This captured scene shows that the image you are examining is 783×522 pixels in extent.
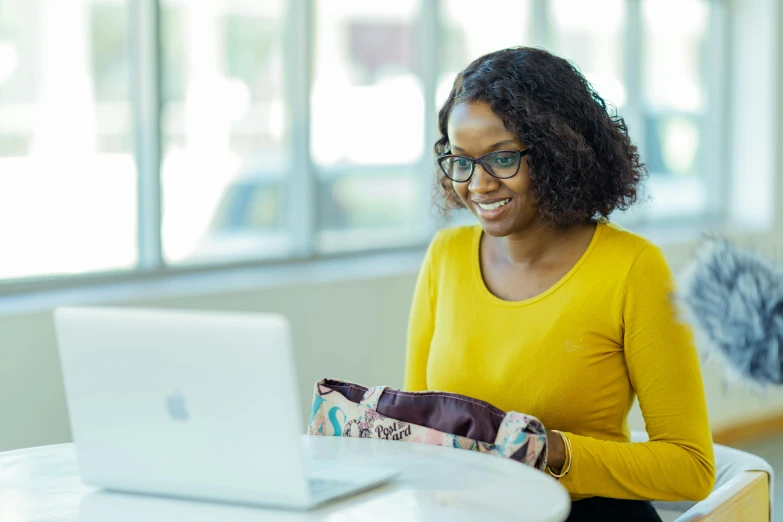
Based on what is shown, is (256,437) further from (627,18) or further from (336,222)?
(627,18)

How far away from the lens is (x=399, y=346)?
364 centimetres

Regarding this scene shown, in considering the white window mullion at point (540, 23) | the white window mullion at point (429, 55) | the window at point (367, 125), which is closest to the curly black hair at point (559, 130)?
the window at point (367, 125)

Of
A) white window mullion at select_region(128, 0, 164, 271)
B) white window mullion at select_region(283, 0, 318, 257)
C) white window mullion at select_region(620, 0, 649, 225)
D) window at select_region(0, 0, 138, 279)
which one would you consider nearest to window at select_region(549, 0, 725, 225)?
white window mullion at select_region(620, 0, 649, 225)

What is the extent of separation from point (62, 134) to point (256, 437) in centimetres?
216

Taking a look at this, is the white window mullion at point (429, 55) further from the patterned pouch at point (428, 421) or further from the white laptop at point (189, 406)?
the white laptop at point (189, 406)

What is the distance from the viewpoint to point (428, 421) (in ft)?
5.21

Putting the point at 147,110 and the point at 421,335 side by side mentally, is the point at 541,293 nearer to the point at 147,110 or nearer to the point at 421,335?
the point at 421,335

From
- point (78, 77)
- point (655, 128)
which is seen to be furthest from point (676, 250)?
point (78, 77)

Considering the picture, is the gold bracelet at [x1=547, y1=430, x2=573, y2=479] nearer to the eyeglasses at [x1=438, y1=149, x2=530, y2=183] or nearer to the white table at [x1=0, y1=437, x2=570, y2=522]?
the white table at [x1=0, y1=437, x2=570, y2=522]

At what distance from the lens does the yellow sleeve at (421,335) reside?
6.66ft

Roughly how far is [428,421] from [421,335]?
455mm

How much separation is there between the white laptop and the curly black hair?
0.70m

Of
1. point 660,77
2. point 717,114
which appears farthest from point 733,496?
point 717,114

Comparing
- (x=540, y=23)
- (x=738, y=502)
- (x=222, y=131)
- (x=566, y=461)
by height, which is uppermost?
(x=540, y=23)
